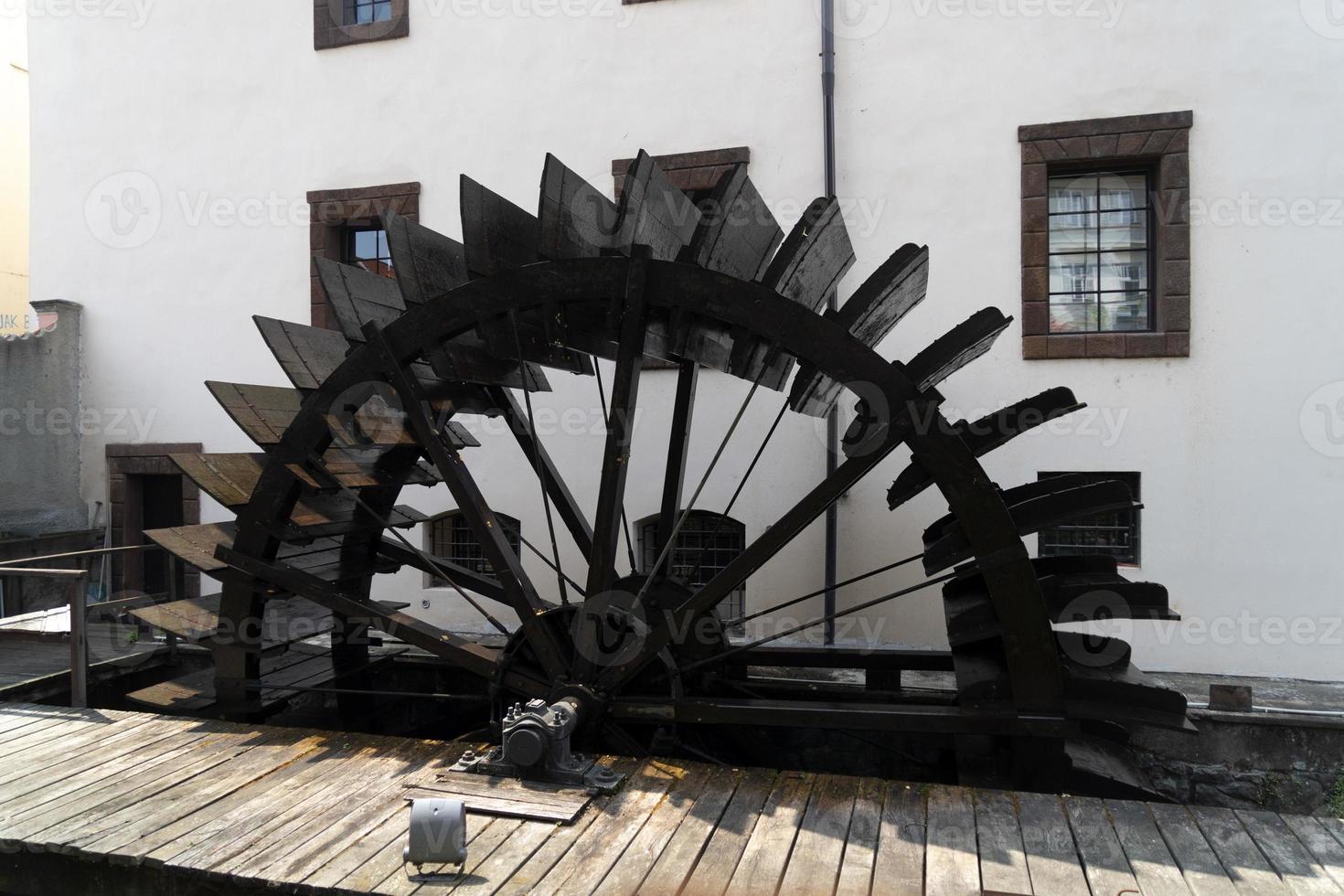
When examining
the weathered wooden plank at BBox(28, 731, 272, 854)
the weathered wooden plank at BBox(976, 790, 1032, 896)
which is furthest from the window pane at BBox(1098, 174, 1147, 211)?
the weathered wooden plank at BBox(28, 731, 272, 854)

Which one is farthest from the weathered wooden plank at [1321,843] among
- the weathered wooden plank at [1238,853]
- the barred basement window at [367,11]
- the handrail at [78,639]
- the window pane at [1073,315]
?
the barred basement window at [367,11]

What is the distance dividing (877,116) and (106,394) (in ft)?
20.8

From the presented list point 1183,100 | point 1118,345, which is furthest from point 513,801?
point 1183,100

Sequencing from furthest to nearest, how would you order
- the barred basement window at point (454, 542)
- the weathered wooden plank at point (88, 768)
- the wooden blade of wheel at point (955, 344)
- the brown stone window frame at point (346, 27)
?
the barred basement window at point (454, 542)
the brown stone window frame at point (346, 27)
the wooden blade of wheel at point (955, 344)
the weathered wooden plank at point (88, 768)

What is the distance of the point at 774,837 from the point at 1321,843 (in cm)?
164

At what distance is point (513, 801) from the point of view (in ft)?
10.0

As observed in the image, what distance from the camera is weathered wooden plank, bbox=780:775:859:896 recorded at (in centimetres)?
254

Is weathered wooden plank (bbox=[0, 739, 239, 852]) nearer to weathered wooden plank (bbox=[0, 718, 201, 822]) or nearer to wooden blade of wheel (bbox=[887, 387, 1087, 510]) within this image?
weathered wooden plank (bbox=[0, 718, 201, 822])

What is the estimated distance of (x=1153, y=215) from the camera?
18.2 ft

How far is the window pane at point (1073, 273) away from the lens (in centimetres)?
566

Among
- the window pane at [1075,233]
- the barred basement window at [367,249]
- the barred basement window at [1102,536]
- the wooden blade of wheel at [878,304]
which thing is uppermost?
the barred basement window at [367,249]

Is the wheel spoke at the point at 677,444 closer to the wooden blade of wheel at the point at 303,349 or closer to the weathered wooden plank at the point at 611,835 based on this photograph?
the weathered wooden plank at the point at 611,835

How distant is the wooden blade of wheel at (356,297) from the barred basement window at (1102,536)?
157 inches

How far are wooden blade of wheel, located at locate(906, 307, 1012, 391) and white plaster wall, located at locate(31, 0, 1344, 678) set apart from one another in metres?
2.09
